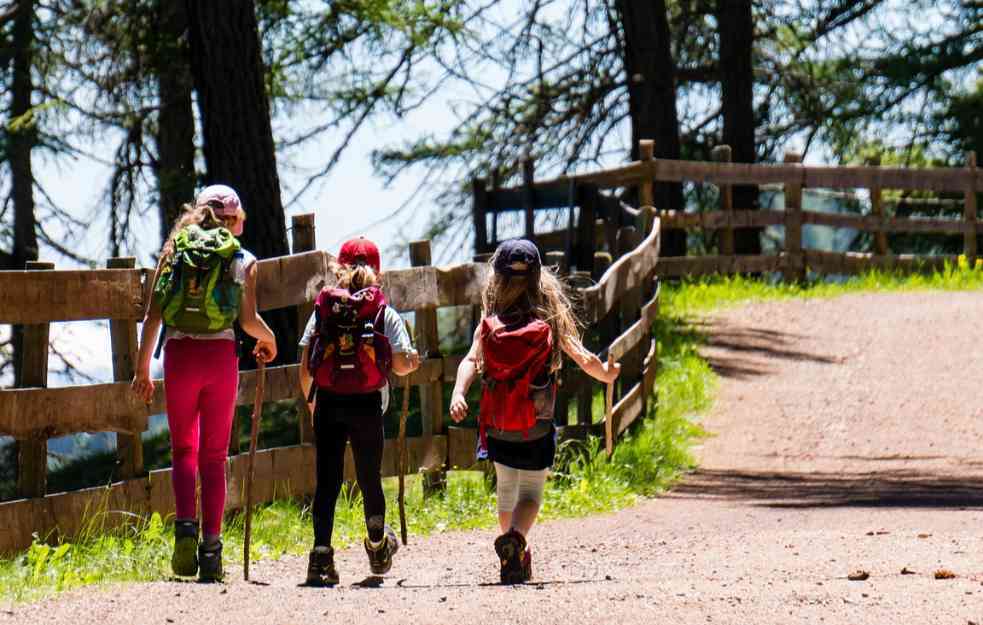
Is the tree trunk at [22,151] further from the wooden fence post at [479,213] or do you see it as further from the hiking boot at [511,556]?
the hiking boot at [511,556]

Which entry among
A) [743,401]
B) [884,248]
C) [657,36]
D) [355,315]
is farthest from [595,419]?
[884,248]

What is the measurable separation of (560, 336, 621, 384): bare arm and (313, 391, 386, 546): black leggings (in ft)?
2.75

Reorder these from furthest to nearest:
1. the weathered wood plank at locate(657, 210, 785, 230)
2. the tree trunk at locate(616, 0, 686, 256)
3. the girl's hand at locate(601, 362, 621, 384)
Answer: the tree trunk at locate(616, 0, 686, 256)
the weathered wood plank at locate(657, 210, 785, 230)
the girl's hand at locate(601, 362, 621, 384)

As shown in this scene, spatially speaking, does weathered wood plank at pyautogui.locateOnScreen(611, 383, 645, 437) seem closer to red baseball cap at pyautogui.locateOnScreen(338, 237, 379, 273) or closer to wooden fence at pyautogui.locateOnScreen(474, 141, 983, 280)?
wooden fence at pyautogui.locateOnScreen(474, 141, 983, 280)

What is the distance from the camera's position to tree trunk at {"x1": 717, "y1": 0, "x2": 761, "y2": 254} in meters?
20.0

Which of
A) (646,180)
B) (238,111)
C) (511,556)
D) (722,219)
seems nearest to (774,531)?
(511,556)

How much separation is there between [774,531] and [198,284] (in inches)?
136

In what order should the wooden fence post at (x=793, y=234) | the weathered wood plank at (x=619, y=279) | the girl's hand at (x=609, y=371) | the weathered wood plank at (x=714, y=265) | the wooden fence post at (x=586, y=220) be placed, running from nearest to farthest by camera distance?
the girl's hand at (x=609, y=371) → the weathered wood plank at (x=619, y=279) → the wooden fence post at (x=586, y=220) → the weathered wood plank at (x=714, y=265) → the wooden fence post at (x=793, y=234)

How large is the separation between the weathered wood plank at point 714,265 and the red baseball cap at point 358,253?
37.3 feet

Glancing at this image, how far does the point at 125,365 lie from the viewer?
7.74m

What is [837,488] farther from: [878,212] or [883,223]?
[878,212]

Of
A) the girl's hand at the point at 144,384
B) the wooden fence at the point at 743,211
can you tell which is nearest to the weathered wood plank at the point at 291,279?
the girl's hand at the point at 144,384

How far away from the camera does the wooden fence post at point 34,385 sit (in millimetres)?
7379

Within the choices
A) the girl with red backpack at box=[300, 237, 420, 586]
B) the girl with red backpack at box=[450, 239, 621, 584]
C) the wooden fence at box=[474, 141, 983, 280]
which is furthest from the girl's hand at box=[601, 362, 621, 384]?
the wooden fence at box=[474, 141, 983, 280]
